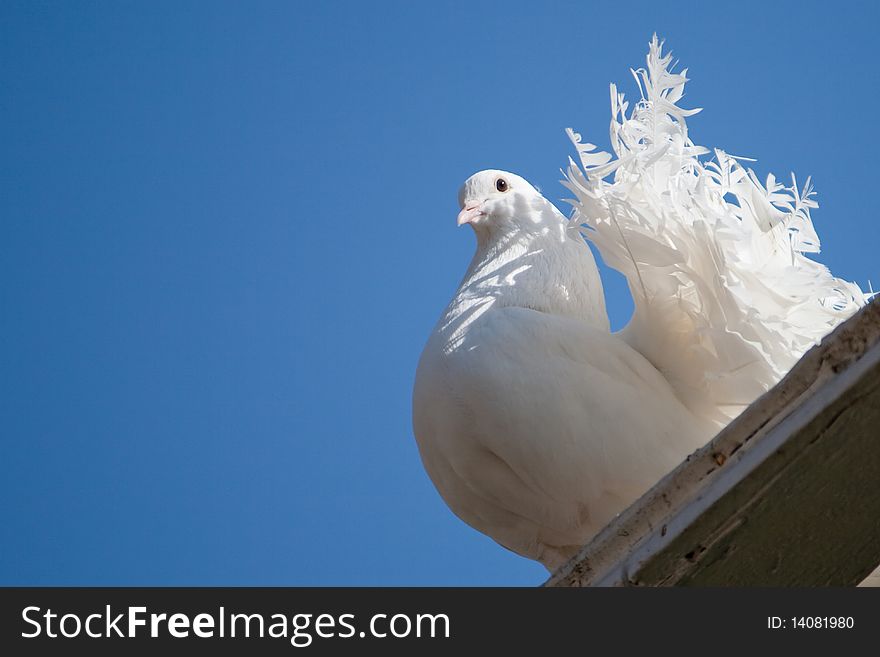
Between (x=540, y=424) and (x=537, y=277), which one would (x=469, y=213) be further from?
(x=540, y=424)

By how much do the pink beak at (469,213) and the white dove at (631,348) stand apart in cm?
54

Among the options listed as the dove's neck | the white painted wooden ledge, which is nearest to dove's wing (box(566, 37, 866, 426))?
the dove's neck

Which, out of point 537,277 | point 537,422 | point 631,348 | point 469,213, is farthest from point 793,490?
point 469,213

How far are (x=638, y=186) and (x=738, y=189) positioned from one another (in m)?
0.43

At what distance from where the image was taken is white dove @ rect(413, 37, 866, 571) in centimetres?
389

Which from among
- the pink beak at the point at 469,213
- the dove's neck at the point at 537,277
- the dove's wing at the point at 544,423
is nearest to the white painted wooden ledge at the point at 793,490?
the dove's wing at the point at 544,423

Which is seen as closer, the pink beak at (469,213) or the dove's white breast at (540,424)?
the dove's white breast at (540,424)

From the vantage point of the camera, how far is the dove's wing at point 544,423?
3893mm

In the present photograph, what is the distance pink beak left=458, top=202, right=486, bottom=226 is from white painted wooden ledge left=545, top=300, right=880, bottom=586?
2946mm

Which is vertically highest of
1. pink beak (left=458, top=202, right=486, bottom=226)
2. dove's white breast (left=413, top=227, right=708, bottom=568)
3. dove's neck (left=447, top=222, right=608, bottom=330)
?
pink beak (left=458, top=202, right=486, bottom=226)

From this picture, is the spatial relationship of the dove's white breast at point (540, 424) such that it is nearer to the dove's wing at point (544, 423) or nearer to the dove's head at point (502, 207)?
the dove's wing at point (544, 423)

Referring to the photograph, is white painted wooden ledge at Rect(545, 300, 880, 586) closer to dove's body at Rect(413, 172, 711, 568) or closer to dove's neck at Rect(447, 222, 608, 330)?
dove's body at Rect(413, 172, 711, 568)

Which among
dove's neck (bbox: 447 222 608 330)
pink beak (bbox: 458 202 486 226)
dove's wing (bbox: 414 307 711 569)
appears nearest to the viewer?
dove's wing (bbox: 414 307 711 569)

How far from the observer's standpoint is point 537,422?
12.7 feet
